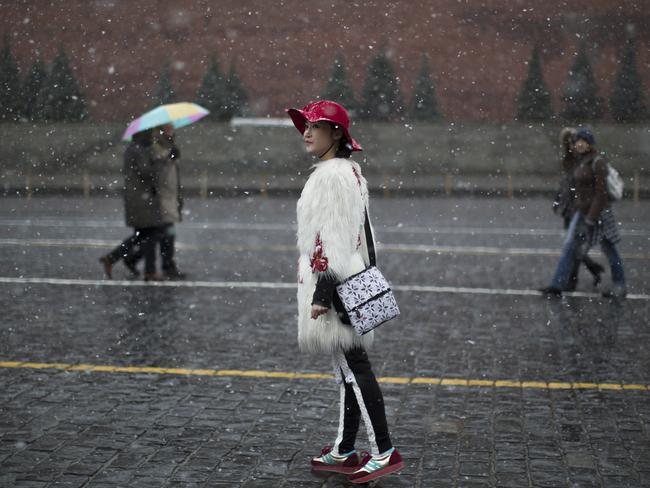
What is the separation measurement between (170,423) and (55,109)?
3154cm

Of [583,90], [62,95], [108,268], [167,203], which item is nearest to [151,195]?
[167,203]

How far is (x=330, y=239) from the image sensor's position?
4211 millimetres

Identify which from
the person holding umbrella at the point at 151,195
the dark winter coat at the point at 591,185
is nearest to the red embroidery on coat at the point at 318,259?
the dark winter coat at the point at 591,185

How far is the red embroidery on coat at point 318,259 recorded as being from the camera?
13.8 ft

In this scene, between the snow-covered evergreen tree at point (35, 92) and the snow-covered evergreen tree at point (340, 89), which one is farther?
the snow-covered evergreen tree at point (340, 89)

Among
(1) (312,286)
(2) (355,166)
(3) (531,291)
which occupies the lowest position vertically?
(3) (531,291)

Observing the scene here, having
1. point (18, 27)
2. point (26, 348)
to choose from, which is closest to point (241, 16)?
point (18, 27)

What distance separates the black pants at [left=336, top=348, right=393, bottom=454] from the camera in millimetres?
4402

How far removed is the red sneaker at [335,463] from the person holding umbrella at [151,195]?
6.52m

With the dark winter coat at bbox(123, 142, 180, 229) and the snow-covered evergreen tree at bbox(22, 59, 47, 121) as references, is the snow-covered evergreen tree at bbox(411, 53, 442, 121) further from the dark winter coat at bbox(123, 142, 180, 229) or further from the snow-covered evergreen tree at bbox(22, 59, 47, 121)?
the dark winter coat at bbox(123, 142, 180, 229)

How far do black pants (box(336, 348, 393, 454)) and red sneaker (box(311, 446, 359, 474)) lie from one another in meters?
0.03

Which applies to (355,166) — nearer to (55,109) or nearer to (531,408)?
(531,408)

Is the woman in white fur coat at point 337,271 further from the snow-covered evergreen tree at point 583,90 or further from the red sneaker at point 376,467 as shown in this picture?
the snow-covered evergreen tree at point 583,90

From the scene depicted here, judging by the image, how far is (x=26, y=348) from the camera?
279 inches
